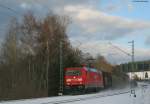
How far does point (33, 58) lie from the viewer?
214ft

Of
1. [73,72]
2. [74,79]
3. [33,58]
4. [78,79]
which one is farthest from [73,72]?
[33,58]

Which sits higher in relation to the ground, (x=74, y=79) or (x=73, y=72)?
(x=73, y=72)

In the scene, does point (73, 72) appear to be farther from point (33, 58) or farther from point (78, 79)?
point (33, 58)

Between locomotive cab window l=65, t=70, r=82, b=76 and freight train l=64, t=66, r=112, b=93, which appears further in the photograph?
locomotive cab window l=65, t=70, r=82, b=76

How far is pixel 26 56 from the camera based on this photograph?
63531mm

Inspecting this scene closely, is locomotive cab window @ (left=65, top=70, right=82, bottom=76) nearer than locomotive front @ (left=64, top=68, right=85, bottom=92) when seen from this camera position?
No

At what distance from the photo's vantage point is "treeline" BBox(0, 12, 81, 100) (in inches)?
1997

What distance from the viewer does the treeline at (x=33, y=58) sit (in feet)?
166

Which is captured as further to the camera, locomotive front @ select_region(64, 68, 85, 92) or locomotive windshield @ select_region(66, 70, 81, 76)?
locomotive windshield @ select_region(66, 70, 81, 76)

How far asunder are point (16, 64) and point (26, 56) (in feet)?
20.4

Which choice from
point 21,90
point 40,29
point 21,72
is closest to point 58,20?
point 40,29

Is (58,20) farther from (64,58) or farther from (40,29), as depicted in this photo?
(64,58)

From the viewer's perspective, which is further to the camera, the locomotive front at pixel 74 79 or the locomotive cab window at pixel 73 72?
the locomotive cab window at pixel 73 72

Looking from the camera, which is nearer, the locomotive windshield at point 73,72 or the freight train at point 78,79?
the freight train at point 78,79
